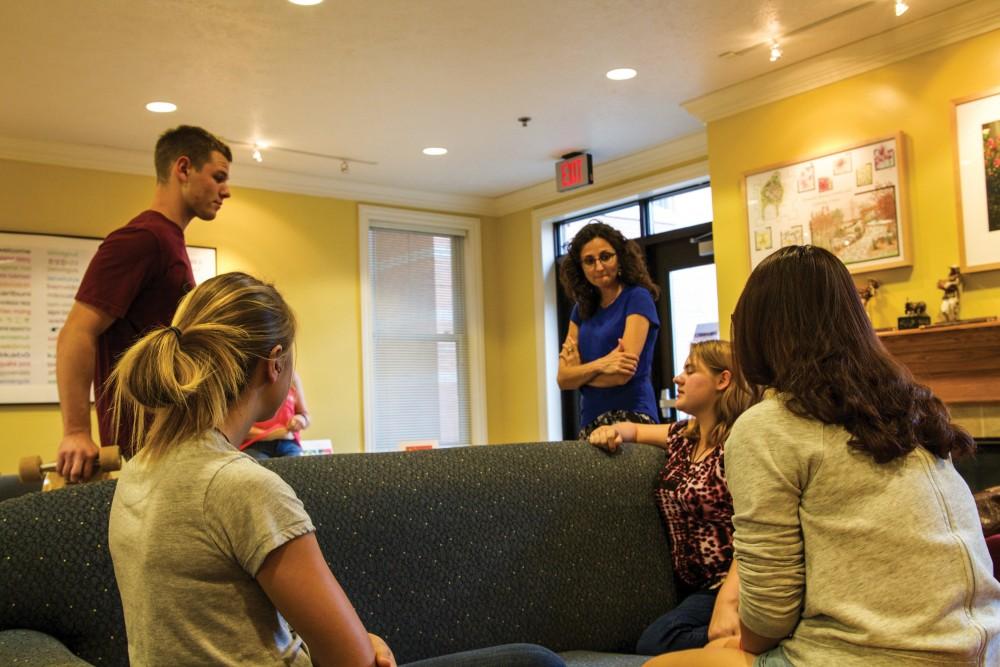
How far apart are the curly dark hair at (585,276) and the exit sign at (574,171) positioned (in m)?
2.62

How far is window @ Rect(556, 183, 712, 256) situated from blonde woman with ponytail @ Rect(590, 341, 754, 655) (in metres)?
3.34

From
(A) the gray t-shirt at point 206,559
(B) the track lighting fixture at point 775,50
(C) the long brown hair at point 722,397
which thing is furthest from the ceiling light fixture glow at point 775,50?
(A) the gray t-shirt at point 206,559

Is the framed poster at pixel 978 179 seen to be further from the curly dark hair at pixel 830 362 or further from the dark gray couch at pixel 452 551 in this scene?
the curly dark hair at pixel 830 362

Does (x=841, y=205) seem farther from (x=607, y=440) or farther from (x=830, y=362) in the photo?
(x=830, y=362)

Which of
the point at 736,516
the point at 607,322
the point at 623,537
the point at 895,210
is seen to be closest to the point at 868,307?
the point at 895,210

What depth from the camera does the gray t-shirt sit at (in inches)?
41.3

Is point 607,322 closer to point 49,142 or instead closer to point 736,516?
point 736,516

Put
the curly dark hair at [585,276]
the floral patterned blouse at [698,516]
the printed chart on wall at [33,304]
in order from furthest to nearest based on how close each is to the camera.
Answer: the printed chart on wall at [33,304]
the curly dark hair at [585,276]
the floral patterned blouse at [698,516]

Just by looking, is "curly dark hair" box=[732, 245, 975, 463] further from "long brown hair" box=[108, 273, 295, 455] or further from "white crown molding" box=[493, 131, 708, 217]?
"white crown molding" box=[493, 131, 708, 217]

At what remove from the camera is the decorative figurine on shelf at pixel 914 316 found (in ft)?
12.6

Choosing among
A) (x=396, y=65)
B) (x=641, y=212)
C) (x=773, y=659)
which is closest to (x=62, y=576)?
(x=773, y=659)

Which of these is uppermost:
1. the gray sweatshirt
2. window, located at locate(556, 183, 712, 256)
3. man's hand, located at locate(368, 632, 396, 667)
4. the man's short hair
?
window, located at locate(556, 183, 712, 256)

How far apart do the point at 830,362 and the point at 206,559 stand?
855 millimetres

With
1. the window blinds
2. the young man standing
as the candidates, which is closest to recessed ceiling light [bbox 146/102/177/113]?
the window blinds
